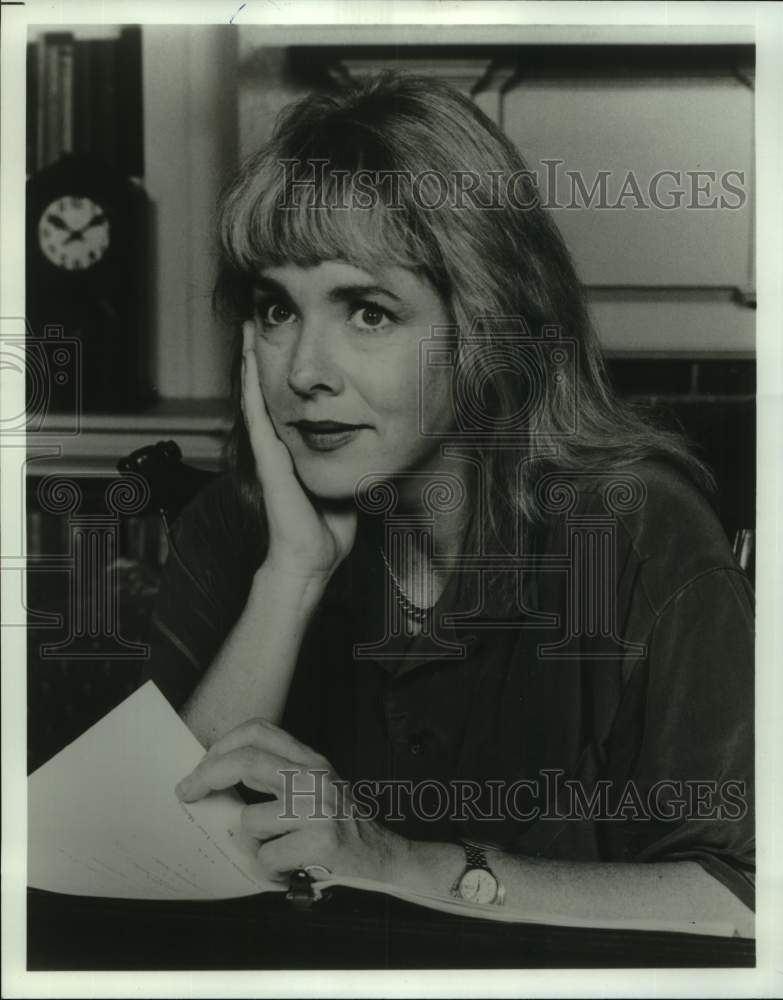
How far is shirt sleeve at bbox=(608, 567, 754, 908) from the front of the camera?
3.34m

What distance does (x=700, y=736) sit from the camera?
3.38 m

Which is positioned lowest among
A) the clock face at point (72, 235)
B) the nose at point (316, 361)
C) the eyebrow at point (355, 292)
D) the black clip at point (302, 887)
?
the black clip at point (302, 887)

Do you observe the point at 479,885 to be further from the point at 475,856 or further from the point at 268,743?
the point at 268,743

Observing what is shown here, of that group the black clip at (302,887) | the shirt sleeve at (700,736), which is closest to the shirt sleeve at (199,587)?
the black clip at (302,887)

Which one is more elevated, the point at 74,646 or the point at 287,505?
the point at 287,505

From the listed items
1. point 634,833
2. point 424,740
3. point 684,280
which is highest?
point 684,280

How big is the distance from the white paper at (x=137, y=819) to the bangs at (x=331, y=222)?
4.49 ft

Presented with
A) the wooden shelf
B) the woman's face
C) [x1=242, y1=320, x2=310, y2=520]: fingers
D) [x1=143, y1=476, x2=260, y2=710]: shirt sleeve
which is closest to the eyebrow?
the woman's face

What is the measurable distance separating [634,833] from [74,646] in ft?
5.71

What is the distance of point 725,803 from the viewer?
342 cm

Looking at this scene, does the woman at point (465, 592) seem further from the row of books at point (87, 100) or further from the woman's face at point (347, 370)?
the row of books at point (87, 100)

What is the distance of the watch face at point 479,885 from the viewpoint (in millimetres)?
3352

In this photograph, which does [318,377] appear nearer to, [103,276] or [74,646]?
[103,276]

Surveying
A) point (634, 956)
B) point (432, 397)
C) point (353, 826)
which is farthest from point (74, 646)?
point (634, 956)
